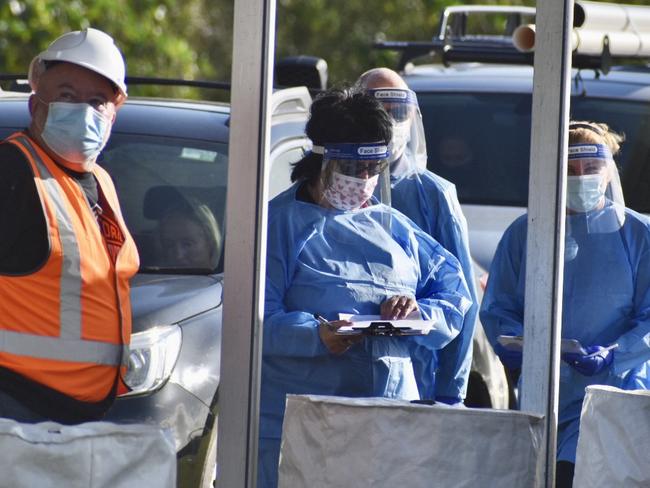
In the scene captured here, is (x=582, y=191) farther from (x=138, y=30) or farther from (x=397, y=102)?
(x=138, y=30)

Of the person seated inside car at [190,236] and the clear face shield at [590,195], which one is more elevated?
the clear face shield at [590,195]

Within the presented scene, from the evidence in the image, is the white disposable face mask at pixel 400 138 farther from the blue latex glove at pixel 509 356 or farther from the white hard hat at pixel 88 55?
the white hard hat at pixel 88 55

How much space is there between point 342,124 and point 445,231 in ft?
2.50

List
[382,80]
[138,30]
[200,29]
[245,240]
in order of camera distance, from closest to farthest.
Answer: [245,240] → [382,80] → [138,30] → [200,29]

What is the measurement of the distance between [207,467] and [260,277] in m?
1.25

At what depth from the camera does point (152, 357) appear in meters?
4.49

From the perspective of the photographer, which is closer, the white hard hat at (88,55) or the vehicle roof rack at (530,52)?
the white hard hat at (88,55)

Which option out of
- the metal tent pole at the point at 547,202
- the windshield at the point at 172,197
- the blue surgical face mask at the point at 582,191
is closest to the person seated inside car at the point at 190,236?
the windshield at the point at 172,197

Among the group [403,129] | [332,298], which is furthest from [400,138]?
[332,298]

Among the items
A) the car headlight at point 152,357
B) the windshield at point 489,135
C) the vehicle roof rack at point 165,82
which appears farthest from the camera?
the windshield at point 489,135

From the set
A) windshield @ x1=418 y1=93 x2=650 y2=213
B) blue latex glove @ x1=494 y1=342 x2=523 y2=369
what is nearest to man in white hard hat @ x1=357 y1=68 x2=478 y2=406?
blue latex glove @ x1=494 y1=342 x2=523 y2=369

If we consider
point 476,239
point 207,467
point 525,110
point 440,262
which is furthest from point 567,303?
point 525,110

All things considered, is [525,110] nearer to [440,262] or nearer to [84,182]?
[440,262]

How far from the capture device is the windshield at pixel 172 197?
5.13 m
